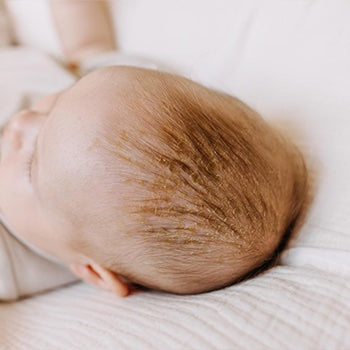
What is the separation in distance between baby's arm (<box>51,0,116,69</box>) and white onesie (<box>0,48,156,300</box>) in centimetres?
11

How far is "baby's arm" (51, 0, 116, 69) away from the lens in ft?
4.30

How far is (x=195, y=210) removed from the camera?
603 millimetres

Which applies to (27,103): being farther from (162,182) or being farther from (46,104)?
(162,182)

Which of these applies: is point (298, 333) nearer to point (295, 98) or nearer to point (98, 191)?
point (98, 191)

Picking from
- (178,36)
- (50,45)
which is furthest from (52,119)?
(50,45)

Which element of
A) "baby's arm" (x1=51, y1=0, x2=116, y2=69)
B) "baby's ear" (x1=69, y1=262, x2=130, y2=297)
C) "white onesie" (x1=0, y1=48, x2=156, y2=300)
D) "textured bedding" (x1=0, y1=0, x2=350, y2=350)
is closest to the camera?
"textured bedding" (x1=0, y1=0, x2=350, y2=350)

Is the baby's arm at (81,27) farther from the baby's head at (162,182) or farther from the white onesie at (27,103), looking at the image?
the baby's head at (162,182)

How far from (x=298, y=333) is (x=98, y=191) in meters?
0.29

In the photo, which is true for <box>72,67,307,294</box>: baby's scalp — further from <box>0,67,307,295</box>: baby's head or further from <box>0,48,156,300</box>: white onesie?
<box>0,48,156,300</box>: white onesie

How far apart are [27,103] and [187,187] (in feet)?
1.93

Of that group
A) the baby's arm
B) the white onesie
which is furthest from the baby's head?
the baby's arm

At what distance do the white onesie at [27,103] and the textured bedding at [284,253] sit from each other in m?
0.03

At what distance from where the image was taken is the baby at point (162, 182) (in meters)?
0.60

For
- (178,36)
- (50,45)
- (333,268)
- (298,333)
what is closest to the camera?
(298,333)
